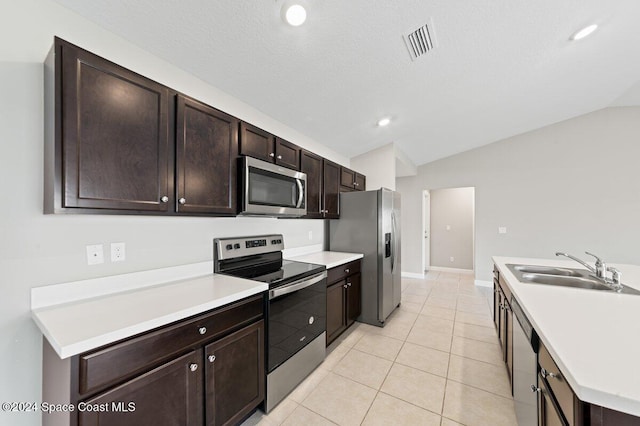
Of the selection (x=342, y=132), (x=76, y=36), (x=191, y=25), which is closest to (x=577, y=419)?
(x=191, y=25)

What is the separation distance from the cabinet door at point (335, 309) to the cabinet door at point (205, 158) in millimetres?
1369

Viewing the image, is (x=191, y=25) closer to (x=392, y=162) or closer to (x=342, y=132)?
(x=342, y=132)

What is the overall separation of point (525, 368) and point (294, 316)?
4.79 ft

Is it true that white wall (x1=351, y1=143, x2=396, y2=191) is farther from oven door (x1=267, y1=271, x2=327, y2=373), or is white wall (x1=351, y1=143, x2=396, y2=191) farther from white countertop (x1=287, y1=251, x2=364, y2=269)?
oven door (x1=267, y1=271, x2=327, y2=373)

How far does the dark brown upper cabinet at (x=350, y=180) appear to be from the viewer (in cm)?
347

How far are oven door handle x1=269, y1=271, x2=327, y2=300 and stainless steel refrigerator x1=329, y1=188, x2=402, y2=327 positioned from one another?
1.01m

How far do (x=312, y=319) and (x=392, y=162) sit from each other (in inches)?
116

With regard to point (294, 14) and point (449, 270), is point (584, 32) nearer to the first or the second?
point (294, 14)

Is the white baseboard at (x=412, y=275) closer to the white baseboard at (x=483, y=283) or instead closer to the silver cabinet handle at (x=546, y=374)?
the white baseboard at (x=483, y=283)

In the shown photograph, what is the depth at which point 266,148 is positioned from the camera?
2168 mm

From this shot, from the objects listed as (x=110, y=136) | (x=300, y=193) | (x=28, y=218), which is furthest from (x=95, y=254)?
(x=300, y=193)

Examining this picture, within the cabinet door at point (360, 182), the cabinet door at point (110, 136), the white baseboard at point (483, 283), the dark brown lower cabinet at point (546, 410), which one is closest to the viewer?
the dark brown lower cabinet at point (546, 410)

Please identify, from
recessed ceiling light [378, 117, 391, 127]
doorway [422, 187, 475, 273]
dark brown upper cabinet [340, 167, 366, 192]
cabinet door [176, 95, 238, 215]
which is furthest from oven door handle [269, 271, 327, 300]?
doorway [422, 187, 475, 273]

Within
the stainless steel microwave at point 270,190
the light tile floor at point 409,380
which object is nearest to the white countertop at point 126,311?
the stainless steel microwave at point 270,190
